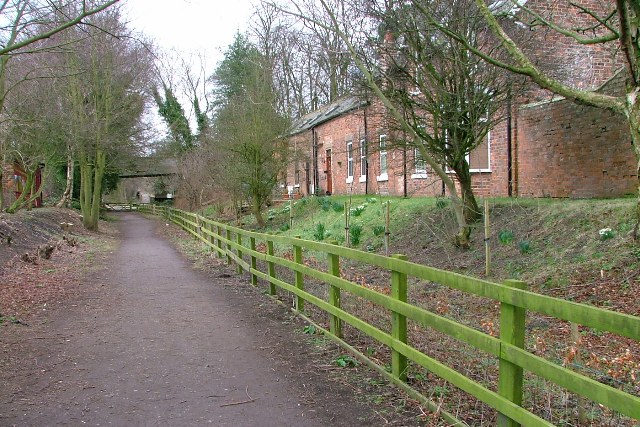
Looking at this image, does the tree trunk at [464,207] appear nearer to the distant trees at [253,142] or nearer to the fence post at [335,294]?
the fence post at [335,294]

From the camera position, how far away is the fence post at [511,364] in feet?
10.4

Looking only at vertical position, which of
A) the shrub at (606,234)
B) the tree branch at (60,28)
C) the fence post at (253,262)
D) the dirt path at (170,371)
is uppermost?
the tree branch at (60,28)

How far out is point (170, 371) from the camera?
5.26 m

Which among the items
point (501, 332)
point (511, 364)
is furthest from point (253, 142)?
point (511, 364)

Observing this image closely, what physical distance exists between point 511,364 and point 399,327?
57.0 inches

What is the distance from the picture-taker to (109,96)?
2620 cm

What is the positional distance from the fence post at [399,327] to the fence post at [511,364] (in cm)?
132

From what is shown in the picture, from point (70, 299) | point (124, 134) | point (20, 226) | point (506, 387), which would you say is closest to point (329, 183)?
point (124, 134)

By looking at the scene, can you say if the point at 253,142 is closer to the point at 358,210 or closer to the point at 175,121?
the point at 358,210

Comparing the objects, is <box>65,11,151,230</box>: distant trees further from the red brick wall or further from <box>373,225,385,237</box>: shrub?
the red brick wall

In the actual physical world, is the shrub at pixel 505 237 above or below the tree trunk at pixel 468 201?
below

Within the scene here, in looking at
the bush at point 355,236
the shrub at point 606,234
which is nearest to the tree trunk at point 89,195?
the bush at point 355,236

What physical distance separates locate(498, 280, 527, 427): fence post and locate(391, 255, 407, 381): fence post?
4.35 feet

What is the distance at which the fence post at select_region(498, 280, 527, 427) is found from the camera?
10.4 feet
